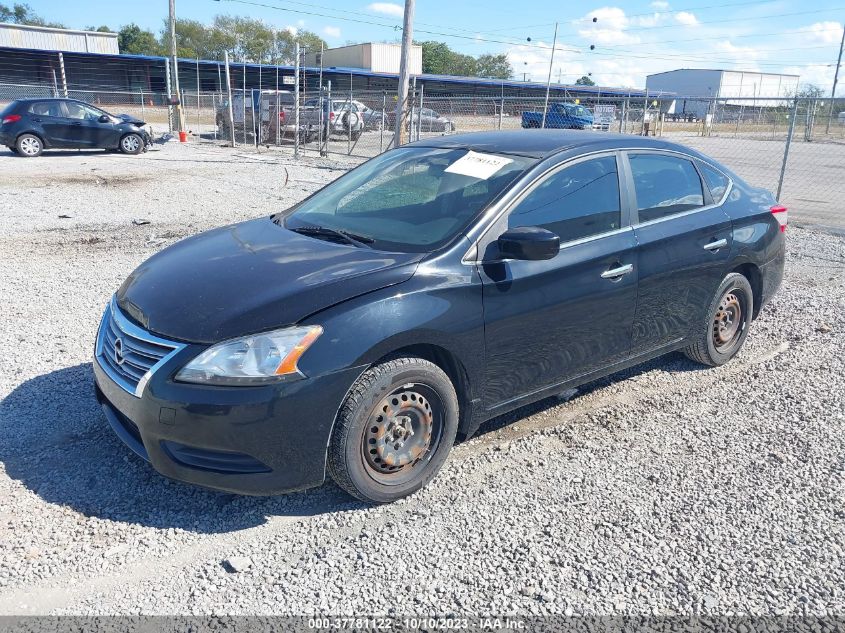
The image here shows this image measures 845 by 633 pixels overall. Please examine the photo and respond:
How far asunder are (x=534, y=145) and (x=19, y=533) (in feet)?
11.2

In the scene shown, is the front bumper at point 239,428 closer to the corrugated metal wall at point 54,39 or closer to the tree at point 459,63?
the corrugated metal wall at point 54,39

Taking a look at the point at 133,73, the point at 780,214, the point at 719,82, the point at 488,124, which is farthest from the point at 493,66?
the point at 780,214

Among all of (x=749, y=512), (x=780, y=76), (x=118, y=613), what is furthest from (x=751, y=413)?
(x=780, y=76)

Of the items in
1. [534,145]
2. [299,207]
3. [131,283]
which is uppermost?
[534,145]

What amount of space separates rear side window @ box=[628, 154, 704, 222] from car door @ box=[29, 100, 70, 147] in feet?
61.9

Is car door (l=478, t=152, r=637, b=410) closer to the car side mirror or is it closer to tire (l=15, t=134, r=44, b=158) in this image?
the car side mirror

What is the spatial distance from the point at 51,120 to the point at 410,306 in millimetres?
19352

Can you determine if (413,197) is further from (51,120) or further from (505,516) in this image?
(51,120)

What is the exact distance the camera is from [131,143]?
2022 centimetres

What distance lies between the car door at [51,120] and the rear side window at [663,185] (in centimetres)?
1886

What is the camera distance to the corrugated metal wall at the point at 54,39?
165 ft

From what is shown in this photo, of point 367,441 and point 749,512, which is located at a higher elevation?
point 367,441

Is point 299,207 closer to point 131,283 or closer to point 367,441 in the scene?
point 131,283

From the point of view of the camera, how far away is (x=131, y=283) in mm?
3777
